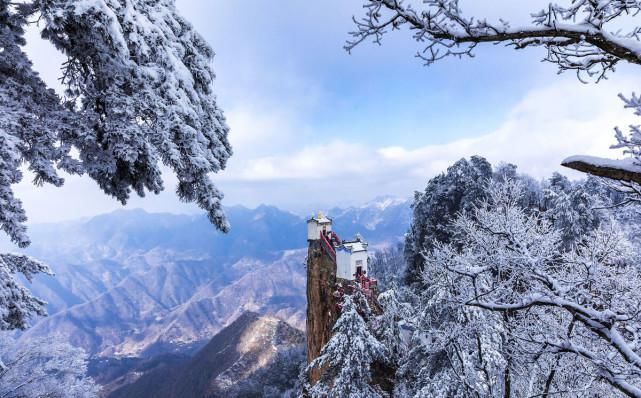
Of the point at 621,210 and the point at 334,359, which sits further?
the point at 334,359

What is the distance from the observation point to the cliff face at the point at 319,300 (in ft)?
68.4

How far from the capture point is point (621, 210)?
145 inches

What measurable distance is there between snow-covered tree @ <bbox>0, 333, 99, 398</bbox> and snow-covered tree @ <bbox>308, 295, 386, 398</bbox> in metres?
8.45

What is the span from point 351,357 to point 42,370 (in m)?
10.1

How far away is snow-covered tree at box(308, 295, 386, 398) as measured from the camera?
42.3ft

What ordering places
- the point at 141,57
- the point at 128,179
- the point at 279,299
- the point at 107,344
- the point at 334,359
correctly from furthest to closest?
1. the point at 279,299
2. the point at 107,344
3. the point at 334,359
4. the point at 128,179
5. the point at 141,57

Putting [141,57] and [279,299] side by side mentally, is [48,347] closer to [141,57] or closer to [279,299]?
[141,57]

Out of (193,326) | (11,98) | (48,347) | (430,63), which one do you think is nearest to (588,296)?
(430,63)

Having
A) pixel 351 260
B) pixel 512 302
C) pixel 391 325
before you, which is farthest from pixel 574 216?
pixel 512 302

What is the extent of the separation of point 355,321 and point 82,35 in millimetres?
12840

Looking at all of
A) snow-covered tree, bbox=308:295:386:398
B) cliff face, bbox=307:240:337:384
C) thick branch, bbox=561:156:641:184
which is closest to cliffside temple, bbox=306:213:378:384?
cliff face, bbox=307:240:337:384

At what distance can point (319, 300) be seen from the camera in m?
21.8

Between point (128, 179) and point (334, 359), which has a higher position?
point (128, 179)

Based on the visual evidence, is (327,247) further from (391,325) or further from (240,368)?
(240,368)
